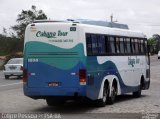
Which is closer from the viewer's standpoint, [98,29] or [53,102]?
[98,29]

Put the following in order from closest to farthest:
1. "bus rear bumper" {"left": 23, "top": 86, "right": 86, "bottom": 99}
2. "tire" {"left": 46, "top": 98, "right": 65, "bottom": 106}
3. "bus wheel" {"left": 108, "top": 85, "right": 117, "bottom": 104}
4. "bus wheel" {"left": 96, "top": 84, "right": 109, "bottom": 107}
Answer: "bus rear bumper" {"left": 23, "top": 86, "right": 86, "bottom": 99}, "bus wheel" {"left": 96, "top": 84, "right": 109, "bottom": 107}, "tire" {"left": 46, "top": 98, "right": 65, "bottom": 106}, "bus wheel" {"left": 108, "top": 85, "right": 117, "bottom": 104}

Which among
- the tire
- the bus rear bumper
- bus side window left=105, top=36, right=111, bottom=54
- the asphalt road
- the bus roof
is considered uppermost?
the bus roof

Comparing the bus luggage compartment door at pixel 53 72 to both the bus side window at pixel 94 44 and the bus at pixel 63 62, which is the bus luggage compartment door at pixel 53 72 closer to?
the bus at pixel 63 62

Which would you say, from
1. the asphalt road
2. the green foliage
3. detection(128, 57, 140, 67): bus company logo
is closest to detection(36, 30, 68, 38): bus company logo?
the asphalt road

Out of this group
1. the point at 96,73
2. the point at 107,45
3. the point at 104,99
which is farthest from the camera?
the point at 107,45

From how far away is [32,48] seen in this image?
16.5 metres

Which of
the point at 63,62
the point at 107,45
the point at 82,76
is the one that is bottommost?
the point at 82,76

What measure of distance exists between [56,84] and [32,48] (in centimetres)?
139

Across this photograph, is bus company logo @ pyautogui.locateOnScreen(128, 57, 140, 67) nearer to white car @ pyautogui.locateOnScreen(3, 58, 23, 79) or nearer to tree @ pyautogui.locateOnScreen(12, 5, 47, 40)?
white car @ pyautogui.locateOnScreen(3, 58, 23, 79)

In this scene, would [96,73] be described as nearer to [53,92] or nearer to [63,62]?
[63,62]

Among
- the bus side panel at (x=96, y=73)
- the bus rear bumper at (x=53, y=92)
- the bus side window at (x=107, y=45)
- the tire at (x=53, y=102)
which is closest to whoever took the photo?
the bus rear bumper at (x=53, y=92)

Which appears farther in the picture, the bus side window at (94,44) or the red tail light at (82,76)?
the bus side window at (94,44)

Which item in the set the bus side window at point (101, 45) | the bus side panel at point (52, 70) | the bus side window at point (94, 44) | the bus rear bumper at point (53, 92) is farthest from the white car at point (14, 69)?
the bus rear bumper at point (53, 92)

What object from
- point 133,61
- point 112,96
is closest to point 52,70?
point 112,96
